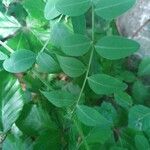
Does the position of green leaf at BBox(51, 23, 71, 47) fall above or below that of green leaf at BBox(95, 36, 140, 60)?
above

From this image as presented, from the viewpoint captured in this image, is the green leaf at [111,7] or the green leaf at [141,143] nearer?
the green leaf at [111,7]

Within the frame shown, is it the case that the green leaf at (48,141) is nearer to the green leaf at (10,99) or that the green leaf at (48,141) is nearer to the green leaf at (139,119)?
the green leaf at (10,99)

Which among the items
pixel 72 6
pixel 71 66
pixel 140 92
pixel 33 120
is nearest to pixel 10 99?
pixel 33 120

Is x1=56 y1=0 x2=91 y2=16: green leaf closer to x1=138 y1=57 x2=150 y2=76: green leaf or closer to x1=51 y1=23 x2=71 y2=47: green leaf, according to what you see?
x1=51 y1=23 x2=71 y2=47: green leaf

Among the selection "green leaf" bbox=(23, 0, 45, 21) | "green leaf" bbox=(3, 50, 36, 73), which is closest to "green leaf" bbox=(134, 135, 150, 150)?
"green leaf" bbox=(3, 50, 36, 73)

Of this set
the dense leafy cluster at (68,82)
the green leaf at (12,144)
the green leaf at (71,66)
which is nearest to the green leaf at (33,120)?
the dense leafy cluster at (68,82)

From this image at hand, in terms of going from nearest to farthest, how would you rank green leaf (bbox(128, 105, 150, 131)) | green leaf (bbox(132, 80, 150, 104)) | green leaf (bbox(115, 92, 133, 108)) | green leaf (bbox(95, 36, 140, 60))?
green leaf (bbox(95, 36, 140, 60)) → green leaf (bbox(128, 105, 150, 131)) → green leaf (bbox(115, 92, 133, 108)) → green leaf (bbox(132, 80, 150, 104))
